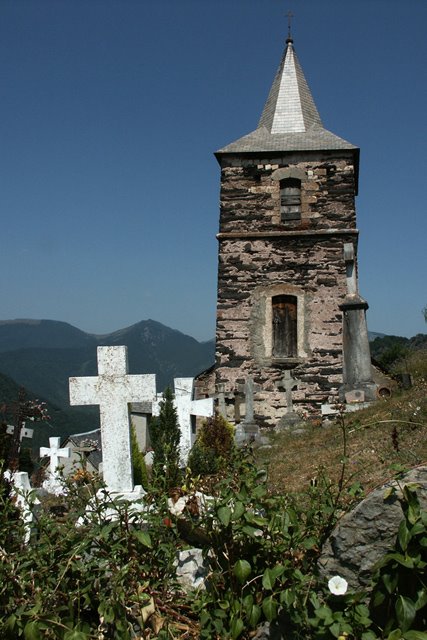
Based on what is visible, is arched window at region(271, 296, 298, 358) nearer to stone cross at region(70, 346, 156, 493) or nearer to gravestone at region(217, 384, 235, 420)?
gravestone at region(217, 384, 235, 420)

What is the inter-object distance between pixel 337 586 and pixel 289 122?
52.8 feet

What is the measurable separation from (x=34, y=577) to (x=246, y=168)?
46.8 feet

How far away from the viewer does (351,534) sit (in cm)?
355

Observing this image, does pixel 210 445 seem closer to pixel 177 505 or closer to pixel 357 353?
pixel 357 353

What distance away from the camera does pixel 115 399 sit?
7.00 metres

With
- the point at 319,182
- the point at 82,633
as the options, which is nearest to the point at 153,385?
the point at 82,633

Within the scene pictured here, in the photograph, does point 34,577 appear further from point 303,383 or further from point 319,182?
point 319,182

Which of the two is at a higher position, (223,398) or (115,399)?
(115,399)

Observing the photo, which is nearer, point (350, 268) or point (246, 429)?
point (246, 429)

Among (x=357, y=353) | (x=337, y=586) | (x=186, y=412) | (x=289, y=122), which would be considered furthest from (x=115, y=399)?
(x=289, y=122)

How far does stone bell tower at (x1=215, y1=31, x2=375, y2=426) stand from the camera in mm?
15875

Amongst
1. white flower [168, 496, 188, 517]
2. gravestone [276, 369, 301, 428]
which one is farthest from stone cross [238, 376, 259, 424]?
white flower [168, 496, 188, 517]

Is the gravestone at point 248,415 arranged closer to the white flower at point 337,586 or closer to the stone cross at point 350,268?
the stone cross at point 350,268

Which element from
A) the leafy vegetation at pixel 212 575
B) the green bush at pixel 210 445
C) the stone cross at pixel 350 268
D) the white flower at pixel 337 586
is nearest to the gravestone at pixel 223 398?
the green bush at pixel 210 445
